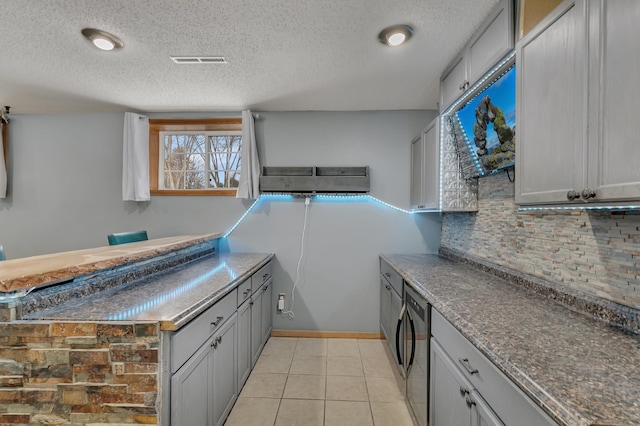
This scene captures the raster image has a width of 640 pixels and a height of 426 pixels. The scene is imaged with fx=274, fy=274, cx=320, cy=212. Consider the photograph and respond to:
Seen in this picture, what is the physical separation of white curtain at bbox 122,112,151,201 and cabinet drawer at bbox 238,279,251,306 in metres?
1.71

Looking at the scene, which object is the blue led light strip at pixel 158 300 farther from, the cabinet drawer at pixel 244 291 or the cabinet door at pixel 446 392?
the cabinet door at pixel 446 392

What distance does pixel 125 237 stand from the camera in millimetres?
2594

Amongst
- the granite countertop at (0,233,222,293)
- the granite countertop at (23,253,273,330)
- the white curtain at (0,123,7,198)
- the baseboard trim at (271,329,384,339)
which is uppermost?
the white curtain at (0,123,7,198)

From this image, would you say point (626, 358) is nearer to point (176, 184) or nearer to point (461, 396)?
point (461, 396)

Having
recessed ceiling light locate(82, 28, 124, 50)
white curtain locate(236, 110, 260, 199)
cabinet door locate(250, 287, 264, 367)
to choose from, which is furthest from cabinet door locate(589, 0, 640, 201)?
white curtain locate(236, 110, 260, 199)

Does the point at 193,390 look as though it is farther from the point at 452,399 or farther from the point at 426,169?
the point at 426,169

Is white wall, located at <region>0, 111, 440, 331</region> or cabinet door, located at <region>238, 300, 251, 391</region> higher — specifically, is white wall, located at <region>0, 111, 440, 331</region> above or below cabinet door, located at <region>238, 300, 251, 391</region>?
above

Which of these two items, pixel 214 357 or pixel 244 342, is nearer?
pixel 214 357

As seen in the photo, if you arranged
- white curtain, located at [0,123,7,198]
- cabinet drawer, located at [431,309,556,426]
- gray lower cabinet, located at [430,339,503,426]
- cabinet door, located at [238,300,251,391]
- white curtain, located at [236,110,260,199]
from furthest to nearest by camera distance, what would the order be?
white curtain, located at [0,123,7,198] → white curtain, located at [236,110,260,199] → cabinet door, located at [238,300,251,391] → gray lower cabinet, located at [430,339,503,426] → cabinet drawer, located at [431,309,556,426]

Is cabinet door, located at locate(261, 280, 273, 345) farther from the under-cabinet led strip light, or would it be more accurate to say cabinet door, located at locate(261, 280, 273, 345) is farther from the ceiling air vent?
the ceiling air vent

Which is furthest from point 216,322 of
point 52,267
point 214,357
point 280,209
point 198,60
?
point 198,60

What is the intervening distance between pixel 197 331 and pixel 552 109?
180 cm

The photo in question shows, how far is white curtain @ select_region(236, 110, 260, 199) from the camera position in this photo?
2887 millimetres

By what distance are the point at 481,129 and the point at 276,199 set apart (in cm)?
201
